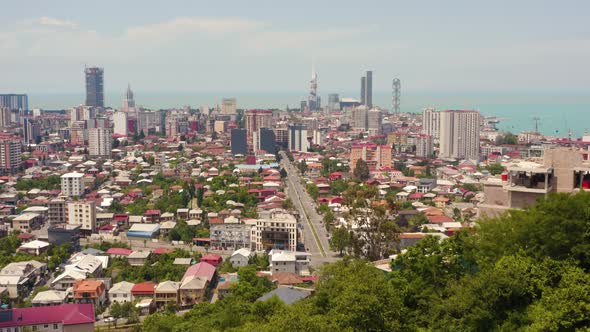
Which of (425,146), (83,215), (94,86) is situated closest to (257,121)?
(425,146)

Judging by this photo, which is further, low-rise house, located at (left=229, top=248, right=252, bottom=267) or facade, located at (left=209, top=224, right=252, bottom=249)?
facade, located at (left=209, top=224, right=252, bottom=249)

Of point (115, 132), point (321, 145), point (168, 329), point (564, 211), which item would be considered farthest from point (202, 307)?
point (115, 132)

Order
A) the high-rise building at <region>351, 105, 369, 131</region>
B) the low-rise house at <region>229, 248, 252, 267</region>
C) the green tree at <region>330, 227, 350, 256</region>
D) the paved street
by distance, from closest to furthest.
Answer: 1. the green tree at <region>330, 227, 350, 256</region>
2. the low-rise house at <region>229, 248, 252, 267</region>
3. the paved street
4. the high-rise building at <region>351, 105, 369, 131</region>

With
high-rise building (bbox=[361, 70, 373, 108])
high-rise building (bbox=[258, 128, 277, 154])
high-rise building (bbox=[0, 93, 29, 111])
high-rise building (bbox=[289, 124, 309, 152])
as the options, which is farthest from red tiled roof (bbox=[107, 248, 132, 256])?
high-rise building (bbox=[361, 70, 373, 108])

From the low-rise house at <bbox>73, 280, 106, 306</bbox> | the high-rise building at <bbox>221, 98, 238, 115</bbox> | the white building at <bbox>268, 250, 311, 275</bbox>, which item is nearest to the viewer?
the low-rise house at <bbox>73, 280, 106, 306</bbox>

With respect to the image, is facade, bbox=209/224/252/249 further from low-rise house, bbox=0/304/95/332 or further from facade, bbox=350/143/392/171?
facade, bbox=350/143/392/171

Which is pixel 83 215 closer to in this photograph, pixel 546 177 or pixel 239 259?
pixel 239 259

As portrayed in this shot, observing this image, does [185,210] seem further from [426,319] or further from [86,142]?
[86,142]

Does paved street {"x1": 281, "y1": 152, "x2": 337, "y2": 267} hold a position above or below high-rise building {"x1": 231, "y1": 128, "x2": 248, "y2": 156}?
below

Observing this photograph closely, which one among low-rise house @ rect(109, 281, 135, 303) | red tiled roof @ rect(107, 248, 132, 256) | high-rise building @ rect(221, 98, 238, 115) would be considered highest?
high-rise building @ rect(221, 98, 238, 115)
